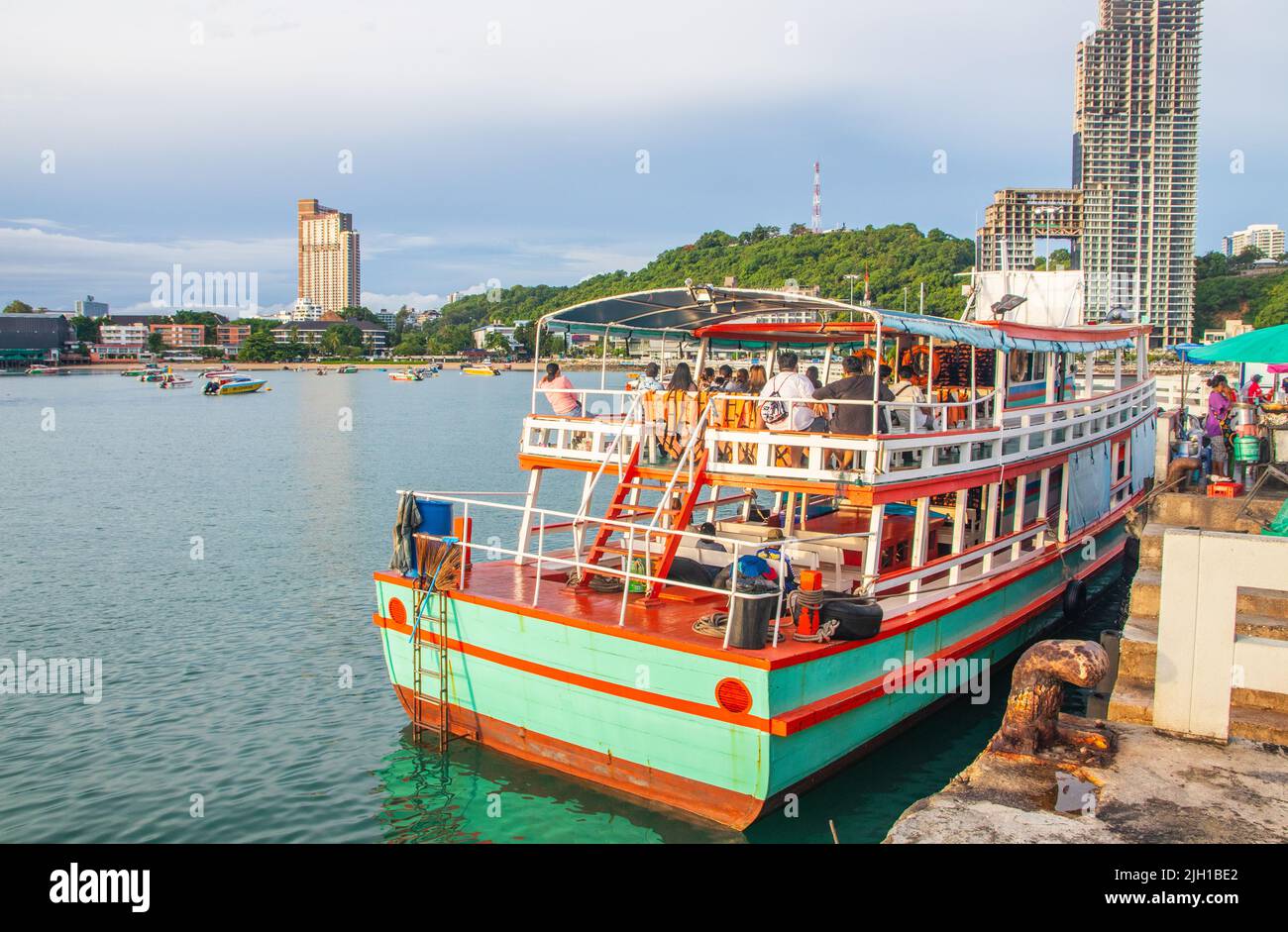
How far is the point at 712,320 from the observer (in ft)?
44.4

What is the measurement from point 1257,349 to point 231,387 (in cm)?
10438

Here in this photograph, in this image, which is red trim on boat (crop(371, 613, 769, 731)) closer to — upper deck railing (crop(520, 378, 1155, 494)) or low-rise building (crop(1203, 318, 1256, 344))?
upper deck railing (crop(520, 378, 1155, 494))

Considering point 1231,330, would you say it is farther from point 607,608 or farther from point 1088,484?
point 607,608

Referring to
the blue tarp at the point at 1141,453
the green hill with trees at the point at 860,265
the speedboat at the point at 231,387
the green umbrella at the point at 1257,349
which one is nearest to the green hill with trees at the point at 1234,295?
the green hill with trees at the point at 860,265

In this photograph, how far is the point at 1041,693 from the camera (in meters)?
8.16

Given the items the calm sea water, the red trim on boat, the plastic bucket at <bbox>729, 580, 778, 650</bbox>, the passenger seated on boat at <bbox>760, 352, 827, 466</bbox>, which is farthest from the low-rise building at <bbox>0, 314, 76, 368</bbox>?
the plastic bucket at <bbox>729, 580, 778, 650</bbox>

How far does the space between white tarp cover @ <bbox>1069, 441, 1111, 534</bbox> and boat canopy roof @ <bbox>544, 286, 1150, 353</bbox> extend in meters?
1.92

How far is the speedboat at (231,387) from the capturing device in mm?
103688

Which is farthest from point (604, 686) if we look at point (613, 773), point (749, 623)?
point (749, 623)

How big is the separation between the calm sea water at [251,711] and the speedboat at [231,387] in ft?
235

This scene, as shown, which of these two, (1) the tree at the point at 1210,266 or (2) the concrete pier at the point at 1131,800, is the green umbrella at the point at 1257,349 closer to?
(2) the concrete pier at the point at 1131,800

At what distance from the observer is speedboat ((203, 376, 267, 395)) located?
104 m
